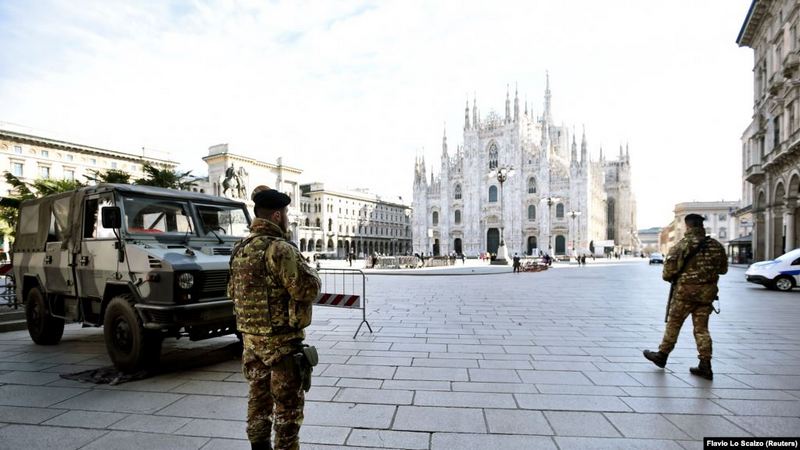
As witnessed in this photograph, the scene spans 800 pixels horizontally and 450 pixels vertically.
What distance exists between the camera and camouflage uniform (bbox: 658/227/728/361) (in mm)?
4777

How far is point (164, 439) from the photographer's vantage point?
3.35m

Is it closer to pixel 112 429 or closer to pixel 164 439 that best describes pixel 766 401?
pixel 164 439

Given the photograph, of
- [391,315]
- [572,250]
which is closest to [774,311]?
[391,315]

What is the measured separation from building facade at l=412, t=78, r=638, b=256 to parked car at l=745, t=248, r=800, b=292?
4097 centimetres

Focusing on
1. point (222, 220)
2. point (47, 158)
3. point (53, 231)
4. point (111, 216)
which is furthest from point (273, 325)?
point (47, 158)

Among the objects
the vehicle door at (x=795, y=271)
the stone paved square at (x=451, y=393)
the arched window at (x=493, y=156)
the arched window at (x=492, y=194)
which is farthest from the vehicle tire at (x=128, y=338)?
the arched window at (x=493, y=156)

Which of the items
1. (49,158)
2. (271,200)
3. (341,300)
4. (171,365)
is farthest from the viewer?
(49,158)

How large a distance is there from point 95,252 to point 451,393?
4881 mm

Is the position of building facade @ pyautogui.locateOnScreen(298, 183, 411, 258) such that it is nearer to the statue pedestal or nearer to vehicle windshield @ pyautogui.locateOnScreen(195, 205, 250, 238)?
the statue pedestal

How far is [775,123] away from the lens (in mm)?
24109

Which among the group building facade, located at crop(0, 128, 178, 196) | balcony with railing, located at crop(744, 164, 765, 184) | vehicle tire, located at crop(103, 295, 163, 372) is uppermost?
building facade, located at crop(0, 128, 178, 196)

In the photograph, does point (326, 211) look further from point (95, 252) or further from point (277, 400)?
point (277, 400)

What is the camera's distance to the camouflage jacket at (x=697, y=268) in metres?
4.78

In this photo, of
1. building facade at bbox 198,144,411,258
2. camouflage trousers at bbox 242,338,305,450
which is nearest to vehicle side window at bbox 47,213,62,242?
camouflage trousers at bbox 242,338,305,450
